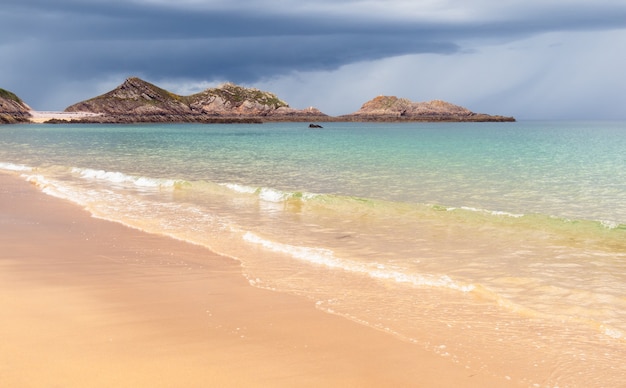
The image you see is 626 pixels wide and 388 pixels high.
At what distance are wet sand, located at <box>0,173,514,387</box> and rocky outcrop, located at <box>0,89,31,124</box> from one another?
164738 mm

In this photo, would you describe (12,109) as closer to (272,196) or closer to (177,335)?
(272,196)

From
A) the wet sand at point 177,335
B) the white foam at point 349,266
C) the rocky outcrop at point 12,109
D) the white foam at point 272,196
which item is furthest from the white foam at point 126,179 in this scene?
the rocky outcrop at point 12,109

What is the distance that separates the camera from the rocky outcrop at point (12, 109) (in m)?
153

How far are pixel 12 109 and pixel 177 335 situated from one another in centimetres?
18966

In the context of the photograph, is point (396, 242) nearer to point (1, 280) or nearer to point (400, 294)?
point (400, 294)

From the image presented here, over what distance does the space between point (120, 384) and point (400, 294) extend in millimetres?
Answer: 3916

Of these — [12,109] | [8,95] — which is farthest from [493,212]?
[8,95]

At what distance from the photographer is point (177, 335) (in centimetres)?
536

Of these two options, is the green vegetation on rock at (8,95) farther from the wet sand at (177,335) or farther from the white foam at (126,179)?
the wet sand at (177,335)

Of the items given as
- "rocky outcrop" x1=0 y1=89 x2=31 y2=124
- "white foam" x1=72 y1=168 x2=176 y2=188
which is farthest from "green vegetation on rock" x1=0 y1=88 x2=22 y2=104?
"white foam" x1=72 y1=168 x2=176 y2=188

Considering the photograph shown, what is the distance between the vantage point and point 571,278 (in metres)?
8.10

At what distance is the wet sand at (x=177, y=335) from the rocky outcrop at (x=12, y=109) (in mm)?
164738

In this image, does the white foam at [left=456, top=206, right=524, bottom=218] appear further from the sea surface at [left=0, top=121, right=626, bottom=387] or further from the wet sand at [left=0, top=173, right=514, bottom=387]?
the wet sand at [left=0, top=173, right=514, bottom=387]

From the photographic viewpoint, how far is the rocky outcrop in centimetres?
15338
